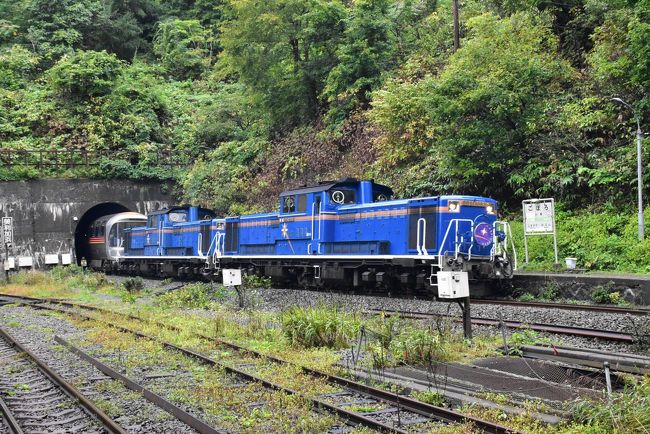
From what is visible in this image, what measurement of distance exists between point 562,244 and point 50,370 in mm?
14337

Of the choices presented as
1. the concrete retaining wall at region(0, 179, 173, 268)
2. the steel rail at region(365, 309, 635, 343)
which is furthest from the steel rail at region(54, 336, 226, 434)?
the concrete retaining wall at region(0, 179, 173, 268)

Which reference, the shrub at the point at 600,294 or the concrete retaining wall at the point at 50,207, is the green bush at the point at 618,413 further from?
the concrete retaining wall at the point at 50,207

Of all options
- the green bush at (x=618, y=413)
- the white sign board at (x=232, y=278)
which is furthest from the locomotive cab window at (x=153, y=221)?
the green bush at (x=618, y=413)

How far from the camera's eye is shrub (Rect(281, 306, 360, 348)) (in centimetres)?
1051

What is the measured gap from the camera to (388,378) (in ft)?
26.4

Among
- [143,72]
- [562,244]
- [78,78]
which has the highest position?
[143,72]

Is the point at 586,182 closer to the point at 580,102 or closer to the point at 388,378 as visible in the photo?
the point at 580,102

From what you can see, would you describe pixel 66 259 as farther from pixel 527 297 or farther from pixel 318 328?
pixel 318 328

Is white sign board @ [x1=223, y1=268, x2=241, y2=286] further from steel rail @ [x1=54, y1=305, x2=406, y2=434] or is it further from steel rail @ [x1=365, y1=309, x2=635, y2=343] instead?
steel rail @ [x1=365, y1=309, x2=635, y2=343]

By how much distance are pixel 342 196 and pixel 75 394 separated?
12.6 metres

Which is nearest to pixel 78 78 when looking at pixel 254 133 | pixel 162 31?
pixel 254 133

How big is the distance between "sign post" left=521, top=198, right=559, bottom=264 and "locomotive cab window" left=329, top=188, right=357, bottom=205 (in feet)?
17.1

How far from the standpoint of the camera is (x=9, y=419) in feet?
22.2

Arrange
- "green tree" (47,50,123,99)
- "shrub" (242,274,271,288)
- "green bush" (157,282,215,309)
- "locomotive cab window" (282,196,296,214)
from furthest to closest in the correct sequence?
"green tree" (47,50,123,99)
"shrub" (242,274,271,288)
"locomotive cab window" (282,196,296,214)
"green bush" (157,282,215,309)
